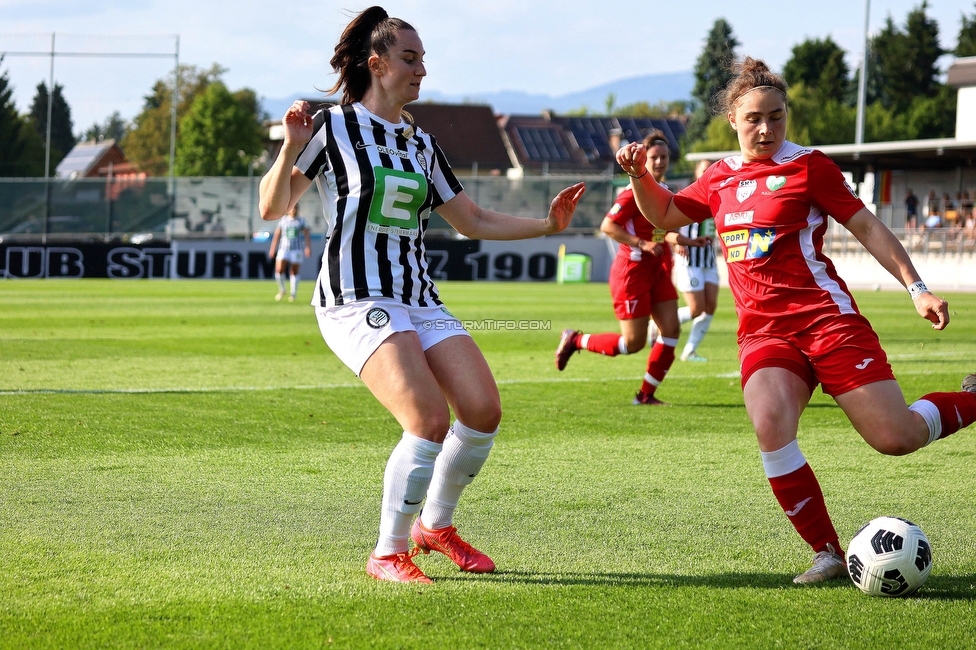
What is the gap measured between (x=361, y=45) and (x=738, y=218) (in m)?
1.62

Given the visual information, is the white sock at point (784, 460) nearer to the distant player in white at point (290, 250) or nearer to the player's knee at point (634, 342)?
the player's knee at point (634, 342)

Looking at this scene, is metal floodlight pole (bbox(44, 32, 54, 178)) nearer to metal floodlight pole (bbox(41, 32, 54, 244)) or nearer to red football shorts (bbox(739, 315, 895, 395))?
metal floodlight pole (bbox(41, 32, 54, 244))

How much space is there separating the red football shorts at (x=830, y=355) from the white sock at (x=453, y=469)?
106cm

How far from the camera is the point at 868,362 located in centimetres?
394

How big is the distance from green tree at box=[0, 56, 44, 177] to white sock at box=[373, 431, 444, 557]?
37.5 m

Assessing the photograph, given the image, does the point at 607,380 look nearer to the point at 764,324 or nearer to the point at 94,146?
the point at 764,324

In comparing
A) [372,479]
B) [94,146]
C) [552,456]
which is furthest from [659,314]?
[94,146]

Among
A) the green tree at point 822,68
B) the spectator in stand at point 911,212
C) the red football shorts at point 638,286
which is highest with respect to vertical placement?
the green tree at point 822,68

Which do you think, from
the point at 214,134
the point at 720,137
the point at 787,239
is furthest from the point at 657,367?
the point at 214,134

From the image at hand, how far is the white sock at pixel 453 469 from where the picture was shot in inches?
156

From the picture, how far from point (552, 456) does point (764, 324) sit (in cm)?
234

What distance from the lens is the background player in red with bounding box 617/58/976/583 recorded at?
391cm

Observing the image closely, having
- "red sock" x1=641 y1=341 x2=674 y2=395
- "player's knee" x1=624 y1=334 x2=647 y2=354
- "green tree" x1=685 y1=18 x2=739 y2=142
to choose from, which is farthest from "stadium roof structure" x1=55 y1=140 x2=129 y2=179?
"green tree" x1=685 y1=18 x2=739 y2=142

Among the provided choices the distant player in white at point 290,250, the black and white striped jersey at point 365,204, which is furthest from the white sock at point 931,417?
the distant player in white at point 290,250
